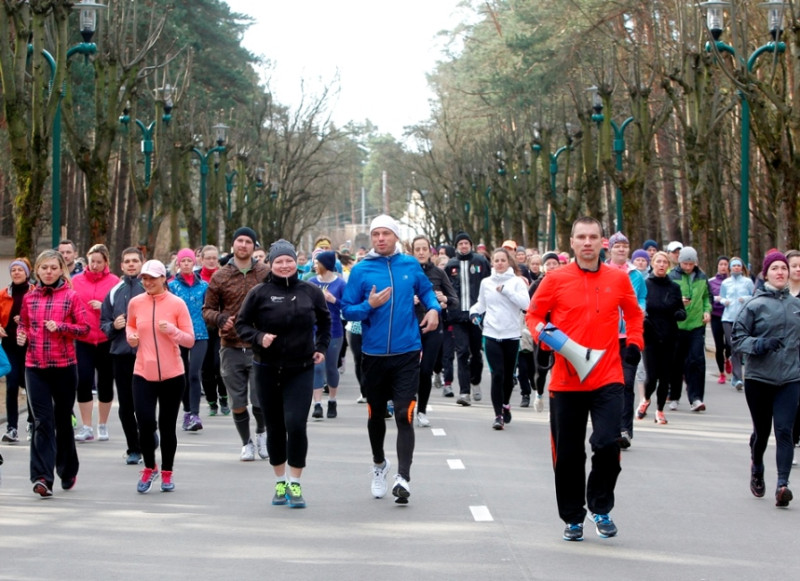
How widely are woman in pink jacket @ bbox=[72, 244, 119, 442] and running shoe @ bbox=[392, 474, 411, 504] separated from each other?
4114 mm

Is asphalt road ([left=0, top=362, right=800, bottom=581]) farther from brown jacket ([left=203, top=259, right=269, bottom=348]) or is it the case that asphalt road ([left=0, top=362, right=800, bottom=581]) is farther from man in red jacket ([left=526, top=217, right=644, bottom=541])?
brown jacket ([left=203, top=259, right=269, bottom=348])

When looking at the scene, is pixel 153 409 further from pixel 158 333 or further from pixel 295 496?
pixel 295 496

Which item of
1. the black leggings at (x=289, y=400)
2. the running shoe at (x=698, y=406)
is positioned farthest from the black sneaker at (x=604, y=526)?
the running shoe at (x=698, y=406)

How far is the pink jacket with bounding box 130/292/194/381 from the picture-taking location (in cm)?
994

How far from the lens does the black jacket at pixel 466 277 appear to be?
16.8 meters

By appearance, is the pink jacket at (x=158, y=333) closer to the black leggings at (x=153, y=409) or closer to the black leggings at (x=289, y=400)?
the black leggings at (x=153, y=409)

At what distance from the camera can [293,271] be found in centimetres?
944

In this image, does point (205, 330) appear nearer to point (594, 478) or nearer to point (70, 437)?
point (70, 437)

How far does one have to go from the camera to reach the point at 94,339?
12781mm

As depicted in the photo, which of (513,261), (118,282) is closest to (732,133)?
(513,261)

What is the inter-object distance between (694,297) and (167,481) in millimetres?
7325

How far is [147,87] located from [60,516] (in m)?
35.7

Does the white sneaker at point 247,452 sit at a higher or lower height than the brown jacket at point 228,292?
lower

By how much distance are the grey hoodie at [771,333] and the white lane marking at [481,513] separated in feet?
6.97
